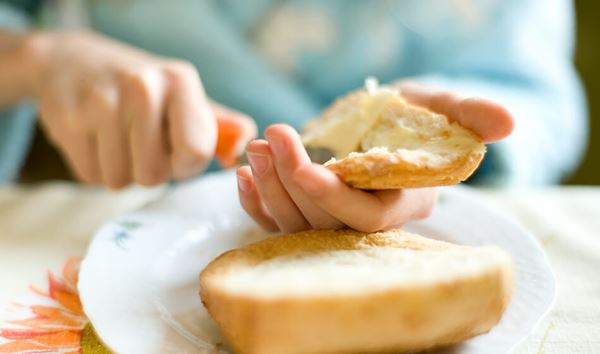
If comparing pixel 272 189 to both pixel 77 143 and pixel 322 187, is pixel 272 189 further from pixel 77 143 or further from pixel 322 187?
pixel 77 143

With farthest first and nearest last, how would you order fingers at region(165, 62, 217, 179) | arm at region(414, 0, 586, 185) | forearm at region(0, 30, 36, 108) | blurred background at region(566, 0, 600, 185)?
blurred background at region(566, 0, 600, 185) < arm at region(414, 0, 586, 185) < forearm at region(0, 30, 36, 108) < fingers at region(165, 62, 217, 179)

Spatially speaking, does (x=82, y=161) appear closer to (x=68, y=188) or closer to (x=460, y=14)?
(x=68, y=188)

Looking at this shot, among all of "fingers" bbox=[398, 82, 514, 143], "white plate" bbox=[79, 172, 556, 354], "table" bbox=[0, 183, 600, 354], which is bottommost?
"table" bbox=[0, 183, 600, 354]

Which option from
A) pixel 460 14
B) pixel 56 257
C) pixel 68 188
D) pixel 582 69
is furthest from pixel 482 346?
pixel 582 69

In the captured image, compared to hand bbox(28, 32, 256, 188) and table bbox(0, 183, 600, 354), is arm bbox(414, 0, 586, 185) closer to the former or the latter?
table bbox(0, 183, 600, 354)

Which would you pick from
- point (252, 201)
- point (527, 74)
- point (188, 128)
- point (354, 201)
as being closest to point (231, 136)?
point (188, 128)

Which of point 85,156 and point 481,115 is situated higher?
point 481,115

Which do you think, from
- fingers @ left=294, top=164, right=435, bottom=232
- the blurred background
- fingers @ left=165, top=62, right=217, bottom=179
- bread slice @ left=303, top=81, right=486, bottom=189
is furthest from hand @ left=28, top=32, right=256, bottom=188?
the blurred background
